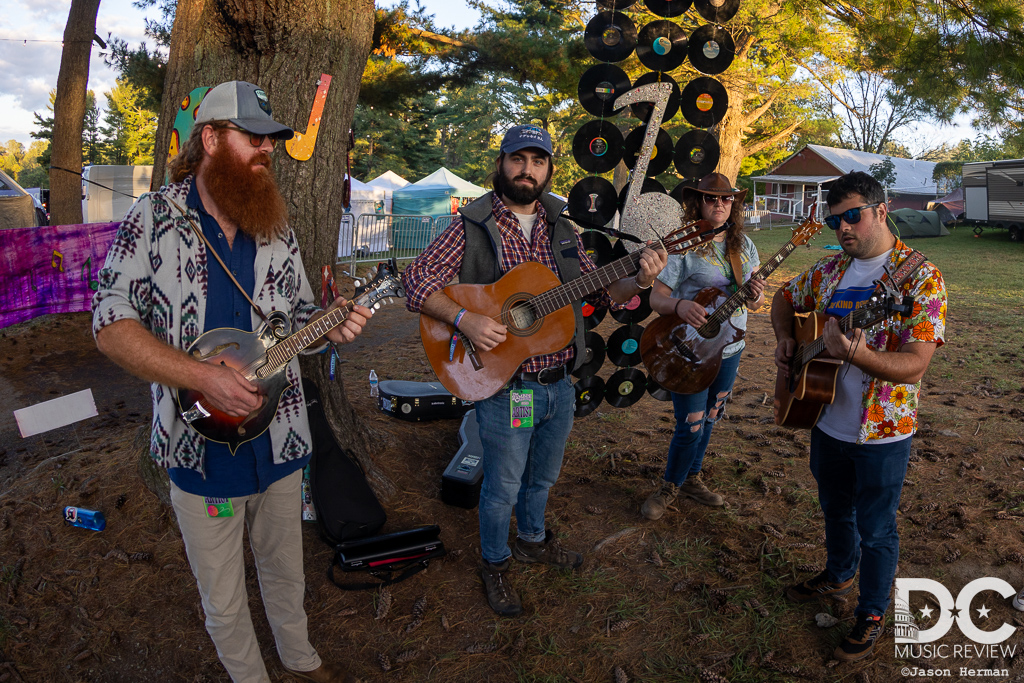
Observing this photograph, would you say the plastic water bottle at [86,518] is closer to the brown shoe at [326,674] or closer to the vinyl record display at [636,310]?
the brown shoe at [326,674]

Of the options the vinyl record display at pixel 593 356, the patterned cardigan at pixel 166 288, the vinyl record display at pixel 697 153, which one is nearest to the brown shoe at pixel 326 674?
the patterned cardigan at pixel 166 288

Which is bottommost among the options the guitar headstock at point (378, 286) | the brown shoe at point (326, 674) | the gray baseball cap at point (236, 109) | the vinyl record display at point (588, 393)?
the brown shoe at point (326, 674)

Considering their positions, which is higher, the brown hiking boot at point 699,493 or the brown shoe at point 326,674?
the brown hiking boot at point 699,493

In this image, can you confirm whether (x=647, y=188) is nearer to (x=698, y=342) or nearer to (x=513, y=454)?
(x=698, y=342)

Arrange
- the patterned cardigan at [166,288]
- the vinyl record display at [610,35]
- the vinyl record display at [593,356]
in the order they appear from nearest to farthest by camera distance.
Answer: the patterned cardigan at [166,288], the vinyl record display at [610,35], the vinyl record display at [593,356]

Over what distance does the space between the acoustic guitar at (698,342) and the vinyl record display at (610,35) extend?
2162mm

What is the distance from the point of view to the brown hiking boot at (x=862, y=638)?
9.55 feet

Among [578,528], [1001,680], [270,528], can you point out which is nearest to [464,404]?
[578,528]

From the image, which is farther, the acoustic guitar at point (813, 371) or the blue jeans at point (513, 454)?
the blue jeans at point (513, 454)

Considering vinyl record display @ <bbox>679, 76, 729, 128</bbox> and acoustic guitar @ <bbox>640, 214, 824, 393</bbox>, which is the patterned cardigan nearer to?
acoustic guitar @ <bbox>640, 214, 824, 393</bbox>

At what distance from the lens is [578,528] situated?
159 inches

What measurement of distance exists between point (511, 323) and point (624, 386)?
8.02ft

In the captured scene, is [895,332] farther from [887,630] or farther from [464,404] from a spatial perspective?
[464,404]

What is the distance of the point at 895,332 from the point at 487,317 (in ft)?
5.91
